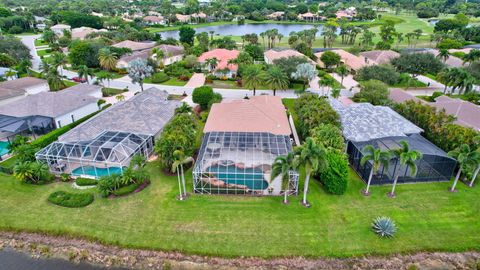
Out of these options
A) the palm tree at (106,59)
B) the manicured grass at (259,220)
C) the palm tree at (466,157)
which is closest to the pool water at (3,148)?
the manicured grass at (259,220)

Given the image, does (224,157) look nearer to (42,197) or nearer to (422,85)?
(42,197)

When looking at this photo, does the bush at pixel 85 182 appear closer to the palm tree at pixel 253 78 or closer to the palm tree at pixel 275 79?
the palm tree at pixel 253 78

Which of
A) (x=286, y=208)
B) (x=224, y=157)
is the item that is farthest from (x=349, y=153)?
(x=224, y=157)

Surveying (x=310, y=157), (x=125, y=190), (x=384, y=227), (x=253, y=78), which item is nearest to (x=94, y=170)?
(x=125, y=190)

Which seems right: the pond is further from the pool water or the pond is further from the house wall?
the pool water

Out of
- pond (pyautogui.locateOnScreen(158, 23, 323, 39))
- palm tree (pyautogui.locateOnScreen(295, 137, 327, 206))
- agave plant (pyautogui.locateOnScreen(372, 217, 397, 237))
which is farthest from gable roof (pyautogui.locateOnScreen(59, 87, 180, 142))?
pond (pyautogui.locateOnScreen(158, 23, 323, 39))
